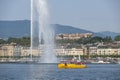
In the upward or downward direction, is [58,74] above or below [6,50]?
below

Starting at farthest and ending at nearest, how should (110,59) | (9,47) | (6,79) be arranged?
(9,47) → (110,59) → (6,79)

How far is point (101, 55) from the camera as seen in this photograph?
502 feet

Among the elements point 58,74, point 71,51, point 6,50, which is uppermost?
point 6,50

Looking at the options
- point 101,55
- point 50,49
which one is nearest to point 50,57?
point 50,49

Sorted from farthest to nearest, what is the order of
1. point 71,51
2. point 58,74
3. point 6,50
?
point 71,51 < point 6,50 < point 58,74

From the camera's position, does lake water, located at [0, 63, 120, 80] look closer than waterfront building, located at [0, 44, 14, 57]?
Yes

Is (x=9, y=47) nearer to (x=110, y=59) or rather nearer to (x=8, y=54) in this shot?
(x=8, y=54)

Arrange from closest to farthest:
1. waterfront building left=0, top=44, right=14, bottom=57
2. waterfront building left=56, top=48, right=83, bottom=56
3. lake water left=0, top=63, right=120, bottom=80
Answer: lake water left=0, top=63, right=120, bottom=80
waterfront building left=56, top=48, right=83, bottom=56
waterfront building left=0, top=44, right=14, bottom=57

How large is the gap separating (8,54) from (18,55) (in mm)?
3150

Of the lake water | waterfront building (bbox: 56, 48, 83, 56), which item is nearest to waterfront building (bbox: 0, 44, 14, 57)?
waterfront building (bbox: 56, 48, 83, 56)

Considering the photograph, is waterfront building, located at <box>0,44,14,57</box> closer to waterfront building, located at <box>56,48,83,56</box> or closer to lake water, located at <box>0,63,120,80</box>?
waterfront building, located at <box>56,48,83,56</box>

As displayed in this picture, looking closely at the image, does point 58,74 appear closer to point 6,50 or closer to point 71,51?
point 71,51

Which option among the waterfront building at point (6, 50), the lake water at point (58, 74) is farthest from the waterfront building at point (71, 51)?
the lake water at point (58, 74)

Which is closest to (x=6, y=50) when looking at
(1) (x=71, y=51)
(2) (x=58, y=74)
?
(1) (x=71, y=51)
